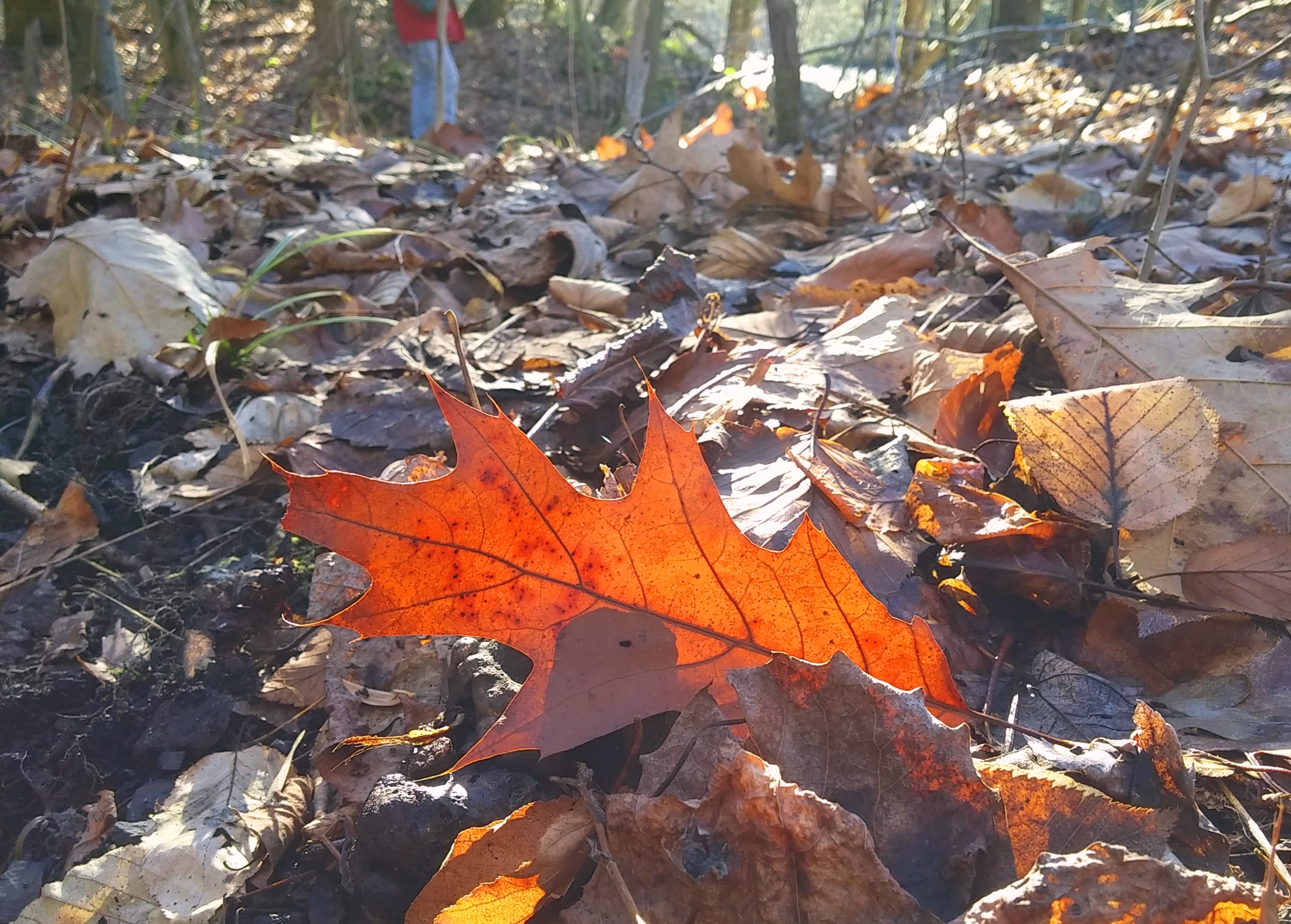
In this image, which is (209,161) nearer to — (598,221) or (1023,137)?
(598,221)

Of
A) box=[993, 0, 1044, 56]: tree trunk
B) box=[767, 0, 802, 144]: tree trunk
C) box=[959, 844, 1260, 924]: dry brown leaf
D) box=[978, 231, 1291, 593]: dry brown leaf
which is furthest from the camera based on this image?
box=[993, 0, 1044, 56]: tree trunk

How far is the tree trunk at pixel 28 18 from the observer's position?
978 cm

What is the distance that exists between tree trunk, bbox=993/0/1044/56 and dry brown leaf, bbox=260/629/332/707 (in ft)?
33.6

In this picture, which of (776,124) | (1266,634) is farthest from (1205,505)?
(776,124)

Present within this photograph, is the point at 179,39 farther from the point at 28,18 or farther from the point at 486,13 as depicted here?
the point at 486,13

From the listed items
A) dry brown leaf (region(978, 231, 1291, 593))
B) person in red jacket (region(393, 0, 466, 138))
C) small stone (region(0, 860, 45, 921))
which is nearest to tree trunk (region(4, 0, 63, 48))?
person in red jacket (region(393, 0, 466, 138))

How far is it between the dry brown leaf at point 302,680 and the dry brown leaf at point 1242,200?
7.96ft

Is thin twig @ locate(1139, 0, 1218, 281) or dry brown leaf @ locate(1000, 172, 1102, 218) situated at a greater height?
thin twig @ locate(1139, 0, 1218, 281)

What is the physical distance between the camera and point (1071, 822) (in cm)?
66

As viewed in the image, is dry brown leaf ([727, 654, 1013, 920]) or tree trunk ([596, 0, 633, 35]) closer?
dry brown leaf ([727, 654, 1013, 920])

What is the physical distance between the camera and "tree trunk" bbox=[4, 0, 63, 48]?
9.78 metres

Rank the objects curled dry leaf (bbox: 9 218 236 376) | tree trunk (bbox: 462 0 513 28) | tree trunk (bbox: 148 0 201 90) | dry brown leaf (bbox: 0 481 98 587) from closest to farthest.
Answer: dry brown leaf (bbox: 0 481 98 587), curled dry leaf (bbox: 9 218 236 376), tree trunk (bbox: 148 0 201 90), tree trunk (bbox: 462 0 513 28)

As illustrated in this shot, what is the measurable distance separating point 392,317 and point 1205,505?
6.02 ft

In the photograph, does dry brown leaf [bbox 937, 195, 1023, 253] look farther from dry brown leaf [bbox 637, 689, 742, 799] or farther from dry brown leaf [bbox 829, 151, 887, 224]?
dry brown leaf [bbox 637, 689, 742, 799]
